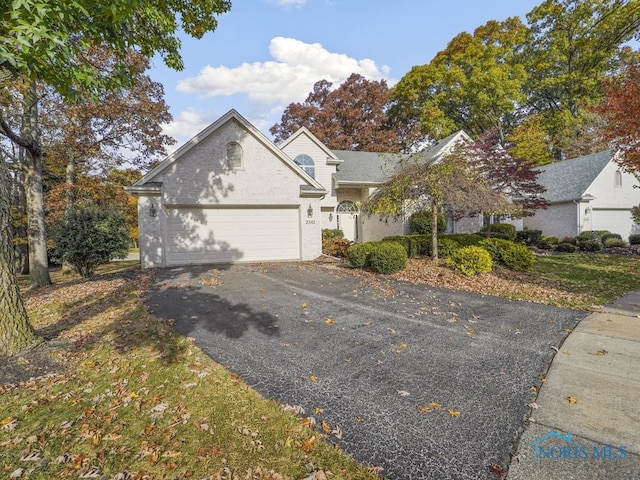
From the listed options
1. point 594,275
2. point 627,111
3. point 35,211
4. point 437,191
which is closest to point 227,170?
point 35,211

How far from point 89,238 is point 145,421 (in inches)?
456

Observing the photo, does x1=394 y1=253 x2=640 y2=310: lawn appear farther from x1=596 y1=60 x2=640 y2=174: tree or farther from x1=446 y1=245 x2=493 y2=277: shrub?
x1=596 y1=60 x2=640 y2=174: tree

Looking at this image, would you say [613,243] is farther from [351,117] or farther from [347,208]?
[351,117]

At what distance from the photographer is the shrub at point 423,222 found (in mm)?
16703

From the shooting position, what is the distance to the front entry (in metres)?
20.0

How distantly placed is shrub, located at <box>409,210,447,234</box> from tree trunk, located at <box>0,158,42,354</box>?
15.3 meters

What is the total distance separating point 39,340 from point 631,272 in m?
16.1

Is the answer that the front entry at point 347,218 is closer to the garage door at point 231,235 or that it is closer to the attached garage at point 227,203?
the attached garage at point 227,203

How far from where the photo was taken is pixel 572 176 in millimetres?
20750

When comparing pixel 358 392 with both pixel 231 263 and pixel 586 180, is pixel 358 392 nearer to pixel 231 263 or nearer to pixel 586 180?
pixel 231 263

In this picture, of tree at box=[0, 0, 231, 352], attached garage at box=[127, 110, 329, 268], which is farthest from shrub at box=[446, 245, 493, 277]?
tree at box=[0, 0, 231, 352]

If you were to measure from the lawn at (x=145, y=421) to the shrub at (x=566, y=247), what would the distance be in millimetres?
19727

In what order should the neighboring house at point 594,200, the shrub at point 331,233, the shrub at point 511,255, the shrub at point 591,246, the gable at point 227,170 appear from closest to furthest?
the shrub at point 511,255 → the gable at point 227,170 → the shrub at point 591,246 → the shrub at point 331,233 → the neighboring house at point 594,200

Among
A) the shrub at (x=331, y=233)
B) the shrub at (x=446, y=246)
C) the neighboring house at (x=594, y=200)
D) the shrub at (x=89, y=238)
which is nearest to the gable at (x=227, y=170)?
the shrub at (x=89, y=238)
